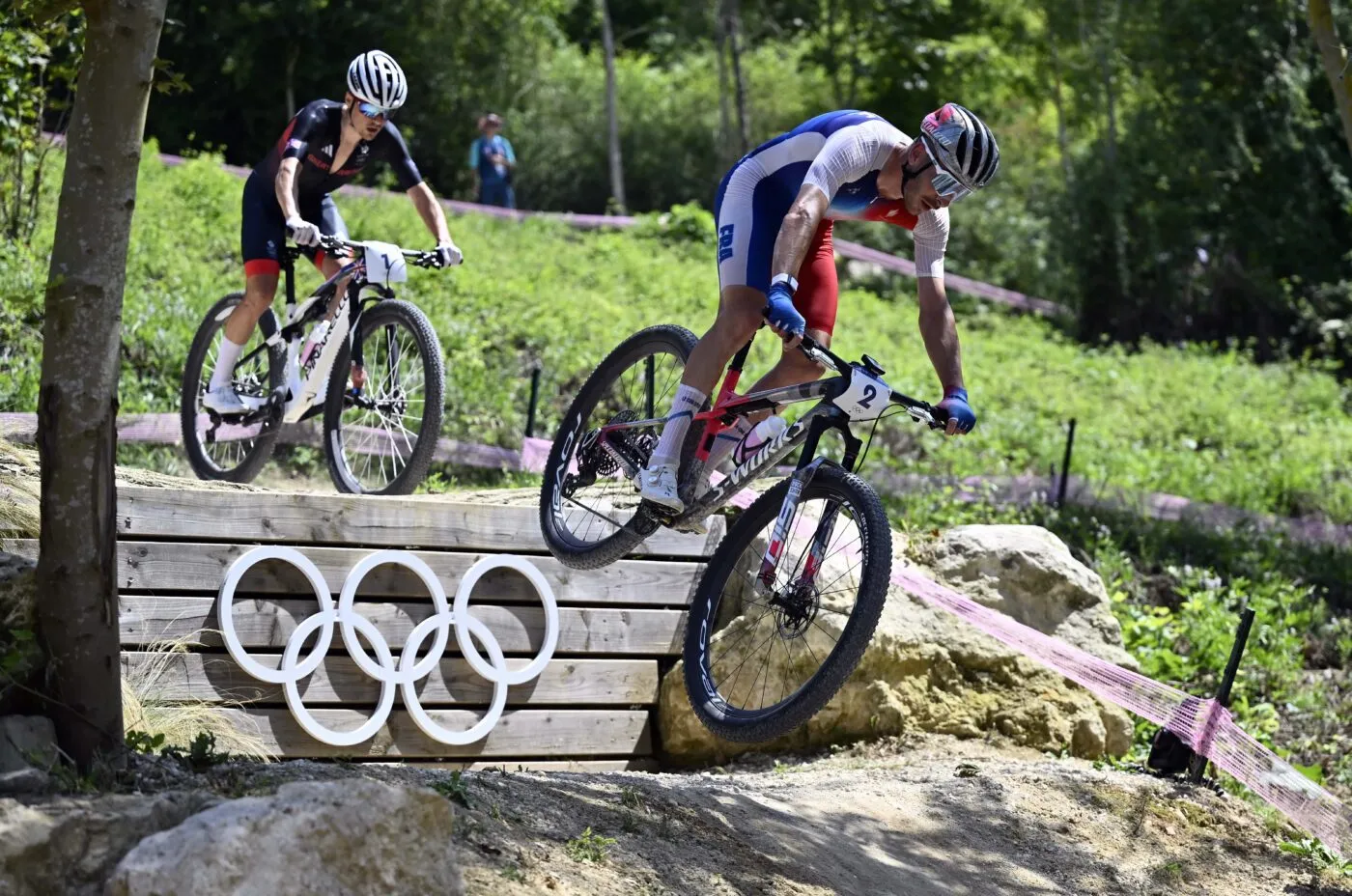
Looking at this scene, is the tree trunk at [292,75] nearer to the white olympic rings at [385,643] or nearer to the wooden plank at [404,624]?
the wooden plank at [404,624]

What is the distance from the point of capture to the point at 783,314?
5.27 meters

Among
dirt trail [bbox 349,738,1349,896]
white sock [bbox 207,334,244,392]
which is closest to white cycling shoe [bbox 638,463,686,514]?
dirt trail [bbox 349,738,1349,896]

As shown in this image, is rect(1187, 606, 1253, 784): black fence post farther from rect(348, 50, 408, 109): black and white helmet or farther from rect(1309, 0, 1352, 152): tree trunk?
rect(348, 50, 408, 109): black and white helmet

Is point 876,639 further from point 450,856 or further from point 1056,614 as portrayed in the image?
point 450,856

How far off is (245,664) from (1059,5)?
974 inches

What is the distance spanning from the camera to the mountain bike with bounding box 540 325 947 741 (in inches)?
207

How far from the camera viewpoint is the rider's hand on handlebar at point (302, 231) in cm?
709

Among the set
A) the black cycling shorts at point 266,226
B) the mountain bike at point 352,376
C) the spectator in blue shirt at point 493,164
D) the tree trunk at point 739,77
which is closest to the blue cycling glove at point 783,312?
the mountain bike at point 352,376

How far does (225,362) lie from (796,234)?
379 centimetres

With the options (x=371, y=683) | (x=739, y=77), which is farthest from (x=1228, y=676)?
(x=739, y=77)

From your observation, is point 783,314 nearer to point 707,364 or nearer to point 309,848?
point 707,364

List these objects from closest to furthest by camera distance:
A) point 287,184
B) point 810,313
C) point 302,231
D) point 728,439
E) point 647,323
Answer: point 728,439, point 810,313, point 302,231, point 287,184, point 647,323

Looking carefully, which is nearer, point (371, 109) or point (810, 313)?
point (810, 313)

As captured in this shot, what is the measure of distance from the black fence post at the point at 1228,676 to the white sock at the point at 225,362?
203 inches
